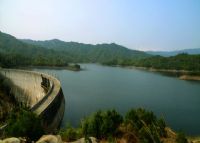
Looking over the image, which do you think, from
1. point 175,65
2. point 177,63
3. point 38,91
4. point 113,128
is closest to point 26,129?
point 113,128

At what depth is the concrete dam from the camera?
30053 mm

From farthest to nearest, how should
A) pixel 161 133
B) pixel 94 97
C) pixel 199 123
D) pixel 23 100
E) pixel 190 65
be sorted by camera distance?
pixel 190 65 → pixel 94 97 → pixel 23 100 → pixel 199 123 → pixel 161 133

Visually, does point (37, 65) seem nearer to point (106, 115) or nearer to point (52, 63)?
Result: point (52, 63)

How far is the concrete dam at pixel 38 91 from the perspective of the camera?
98.6 ft

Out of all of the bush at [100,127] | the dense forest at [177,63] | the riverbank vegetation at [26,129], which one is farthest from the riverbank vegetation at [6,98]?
the dense forest at [177,63]

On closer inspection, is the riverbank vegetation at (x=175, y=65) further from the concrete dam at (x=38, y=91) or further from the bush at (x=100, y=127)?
the bush at (x=100, y=127)

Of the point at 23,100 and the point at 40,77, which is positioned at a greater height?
the point at 40,77

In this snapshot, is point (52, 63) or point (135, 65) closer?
point (52, 63)

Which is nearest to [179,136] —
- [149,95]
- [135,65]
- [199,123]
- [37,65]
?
[199,123]

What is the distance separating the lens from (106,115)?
22.4 m

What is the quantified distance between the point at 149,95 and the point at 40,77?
20.0 m

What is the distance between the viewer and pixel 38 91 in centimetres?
4447

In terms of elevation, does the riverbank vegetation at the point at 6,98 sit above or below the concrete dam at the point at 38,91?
below

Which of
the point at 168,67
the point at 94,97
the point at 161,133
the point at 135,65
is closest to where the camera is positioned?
the point at 161,133
